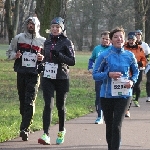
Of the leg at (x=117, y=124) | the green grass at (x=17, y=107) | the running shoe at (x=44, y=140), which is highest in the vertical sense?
the leg at (x=117, y=124)

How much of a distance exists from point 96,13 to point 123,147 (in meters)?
66.0

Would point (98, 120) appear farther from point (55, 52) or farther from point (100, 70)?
point (100, 70)

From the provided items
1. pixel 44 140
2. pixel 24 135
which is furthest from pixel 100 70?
pixel 24 135

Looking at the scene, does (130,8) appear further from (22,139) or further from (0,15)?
(22,139)

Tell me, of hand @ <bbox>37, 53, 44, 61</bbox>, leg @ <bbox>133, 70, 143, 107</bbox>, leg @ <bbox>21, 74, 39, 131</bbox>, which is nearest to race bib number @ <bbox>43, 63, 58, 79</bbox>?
hand @ <bbox>37, 53, 44, 61</bbox>

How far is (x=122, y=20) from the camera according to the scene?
70562mm

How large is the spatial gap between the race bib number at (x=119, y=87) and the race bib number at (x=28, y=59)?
2.00 m

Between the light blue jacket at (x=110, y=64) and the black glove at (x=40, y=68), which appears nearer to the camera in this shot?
the light blue jacket at (x=110, y=64)

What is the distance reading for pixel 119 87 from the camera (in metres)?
6.78

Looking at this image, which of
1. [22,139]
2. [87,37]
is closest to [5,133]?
[22,139]

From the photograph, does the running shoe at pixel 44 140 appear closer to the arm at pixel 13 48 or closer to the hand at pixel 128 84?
the arm at pixel 13 48

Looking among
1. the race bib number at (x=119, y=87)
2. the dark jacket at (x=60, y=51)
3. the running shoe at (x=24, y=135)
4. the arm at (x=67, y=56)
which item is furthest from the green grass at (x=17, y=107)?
the race bib number at (x=119, y=87)

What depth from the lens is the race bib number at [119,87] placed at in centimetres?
677

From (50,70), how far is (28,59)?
2.25 ft
